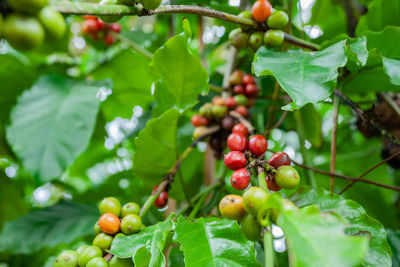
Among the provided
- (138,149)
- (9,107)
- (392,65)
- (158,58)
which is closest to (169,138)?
(138,149)

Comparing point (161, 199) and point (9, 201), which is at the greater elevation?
point (161, 199)

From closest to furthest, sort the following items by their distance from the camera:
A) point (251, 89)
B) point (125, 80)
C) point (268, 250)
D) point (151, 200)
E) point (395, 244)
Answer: point (268, 250), point (151, 200), point (395, 244), point (251, 89), point (125, 80)

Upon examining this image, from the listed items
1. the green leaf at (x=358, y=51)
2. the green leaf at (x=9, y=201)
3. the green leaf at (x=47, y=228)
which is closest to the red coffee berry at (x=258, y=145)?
the green leaf at (x=358, y=51)

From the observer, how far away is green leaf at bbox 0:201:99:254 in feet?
3.62

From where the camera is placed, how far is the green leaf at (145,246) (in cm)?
55

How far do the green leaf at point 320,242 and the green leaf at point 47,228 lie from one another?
0.88m

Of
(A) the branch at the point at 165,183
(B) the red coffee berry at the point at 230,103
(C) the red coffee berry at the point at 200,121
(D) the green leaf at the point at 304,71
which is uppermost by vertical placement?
(D) the green leaf at the point at 304,71

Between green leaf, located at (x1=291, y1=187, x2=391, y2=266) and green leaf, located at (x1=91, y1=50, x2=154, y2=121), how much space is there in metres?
1.05

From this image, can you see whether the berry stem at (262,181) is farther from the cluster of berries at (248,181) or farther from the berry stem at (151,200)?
the berry stem at (151,200)

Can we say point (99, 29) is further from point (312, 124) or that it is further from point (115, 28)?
point (312, 124)

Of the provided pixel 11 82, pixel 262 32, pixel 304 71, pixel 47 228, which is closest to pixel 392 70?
pixel 304 71

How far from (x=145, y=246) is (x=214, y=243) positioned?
12 centimetres

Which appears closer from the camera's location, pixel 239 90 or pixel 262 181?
pixel 262 181

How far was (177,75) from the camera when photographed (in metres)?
0.84
